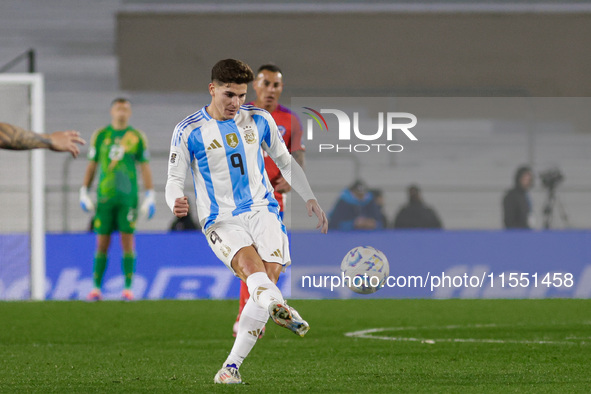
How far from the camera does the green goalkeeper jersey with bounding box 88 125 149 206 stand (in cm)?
1325

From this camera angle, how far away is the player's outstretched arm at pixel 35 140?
16.1ft

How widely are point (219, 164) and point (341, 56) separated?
16080 millimetres

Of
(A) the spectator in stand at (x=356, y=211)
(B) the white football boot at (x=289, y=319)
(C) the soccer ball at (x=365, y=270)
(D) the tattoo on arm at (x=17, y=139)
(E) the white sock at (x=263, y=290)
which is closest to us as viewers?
(D) the tattoo on arm at (x=17, y=139)

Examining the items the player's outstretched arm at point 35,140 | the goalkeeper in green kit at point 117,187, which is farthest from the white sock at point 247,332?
the goalkeeper in green kit at point 117,187

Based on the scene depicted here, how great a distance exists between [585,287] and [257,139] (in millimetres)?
8535

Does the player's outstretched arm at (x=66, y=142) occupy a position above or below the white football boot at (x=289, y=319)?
above

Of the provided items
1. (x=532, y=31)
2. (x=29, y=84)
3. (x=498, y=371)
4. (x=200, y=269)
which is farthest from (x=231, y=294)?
(x=532, y=31)

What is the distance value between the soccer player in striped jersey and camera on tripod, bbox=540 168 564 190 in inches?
436

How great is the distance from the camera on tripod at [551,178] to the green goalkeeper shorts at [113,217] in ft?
22.8

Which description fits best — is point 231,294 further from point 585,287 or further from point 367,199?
point 585,287

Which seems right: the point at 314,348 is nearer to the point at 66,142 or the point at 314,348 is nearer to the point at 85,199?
the point at 66,142

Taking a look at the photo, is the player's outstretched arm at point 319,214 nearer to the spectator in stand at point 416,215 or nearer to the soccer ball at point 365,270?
the soccer ball at point 365,270

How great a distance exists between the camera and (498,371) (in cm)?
656

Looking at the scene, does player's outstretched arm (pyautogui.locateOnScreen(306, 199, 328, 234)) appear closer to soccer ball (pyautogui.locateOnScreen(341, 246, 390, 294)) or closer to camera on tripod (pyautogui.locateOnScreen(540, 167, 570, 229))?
soccer ball (pyautogui.locateOnScreen(341, 246, 390, 294))
